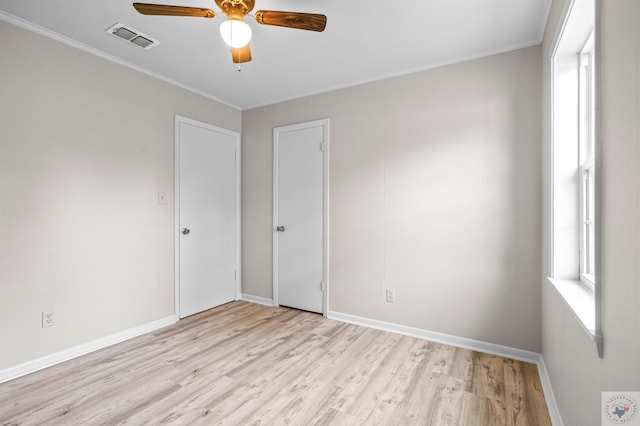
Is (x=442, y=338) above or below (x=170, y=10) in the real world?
below

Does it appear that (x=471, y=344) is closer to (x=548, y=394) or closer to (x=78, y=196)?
(x=548, y=394)

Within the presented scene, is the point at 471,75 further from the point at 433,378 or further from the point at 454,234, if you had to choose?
the point at 433,378

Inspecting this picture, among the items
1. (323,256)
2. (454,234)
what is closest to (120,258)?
(323,256)

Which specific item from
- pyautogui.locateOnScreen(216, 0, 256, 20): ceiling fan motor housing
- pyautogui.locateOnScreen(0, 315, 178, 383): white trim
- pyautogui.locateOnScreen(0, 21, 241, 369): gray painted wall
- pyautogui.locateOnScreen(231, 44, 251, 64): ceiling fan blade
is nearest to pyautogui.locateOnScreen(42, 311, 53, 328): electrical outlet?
pyautogui.locateOnScreen(0, 21, 241, 369): gray painted wall

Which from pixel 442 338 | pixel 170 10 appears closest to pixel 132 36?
pixel 170 10

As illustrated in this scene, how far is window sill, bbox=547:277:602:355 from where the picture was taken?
1.14 metres

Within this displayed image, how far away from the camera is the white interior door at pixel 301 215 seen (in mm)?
3432

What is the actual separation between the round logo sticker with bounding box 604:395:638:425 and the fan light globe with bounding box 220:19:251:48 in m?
2.20

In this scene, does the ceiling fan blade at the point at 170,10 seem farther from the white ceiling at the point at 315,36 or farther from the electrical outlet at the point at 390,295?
the electrical outlet at the point at 390,295

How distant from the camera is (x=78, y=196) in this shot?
2521 mm

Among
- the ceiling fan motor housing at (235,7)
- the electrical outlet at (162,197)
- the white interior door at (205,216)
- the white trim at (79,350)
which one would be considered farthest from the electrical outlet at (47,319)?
the ceiling fan motor housing at (235,7)

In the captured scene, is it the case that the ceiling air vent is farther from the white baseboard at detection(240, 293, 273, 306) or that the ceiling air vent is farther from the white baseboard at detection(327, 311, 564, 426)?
the white baseboard at detection(327, 311, 564, 426)

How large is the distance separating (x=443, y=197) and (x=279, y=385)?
199cm

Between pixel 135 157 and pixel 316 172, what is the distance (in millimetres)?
1765
